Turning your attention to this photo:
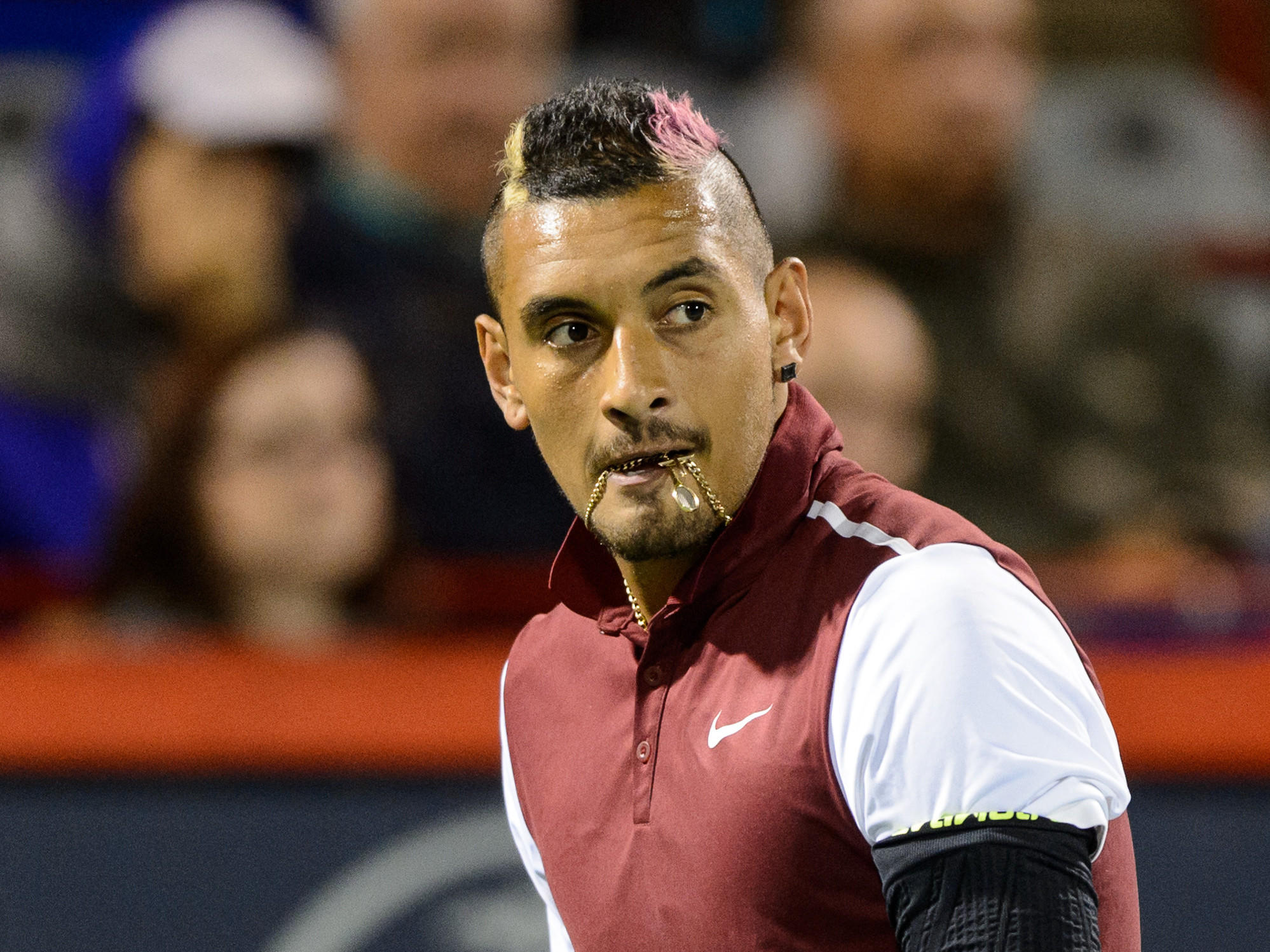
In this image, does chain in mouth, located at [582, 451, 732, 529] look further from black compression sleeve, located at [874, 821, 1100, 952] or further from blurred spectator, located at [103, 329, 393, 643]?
blurred spectator, located at [103, 329, 393, 643]

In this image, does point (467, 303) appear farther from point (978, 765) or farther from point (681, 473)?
point (978, 765)

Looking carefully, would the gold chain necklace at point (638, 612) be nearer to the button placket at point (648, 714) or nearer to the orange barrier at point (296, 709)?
the button placket at point (648, 714)

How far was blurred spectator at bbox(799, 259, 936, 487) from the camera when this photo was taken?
2.80 m

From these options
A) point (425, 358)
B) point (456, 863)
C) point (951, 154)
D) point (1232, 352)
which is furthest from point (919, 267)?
point (456, 863)

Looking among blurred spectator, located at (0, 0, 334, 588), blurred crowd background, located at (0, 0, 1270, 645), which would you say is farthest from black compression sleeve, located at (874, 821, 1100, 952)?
blurred spectator, located at (0, 0, 334, 588)

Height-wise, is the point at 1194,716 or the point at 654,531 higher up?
the point at 654,531

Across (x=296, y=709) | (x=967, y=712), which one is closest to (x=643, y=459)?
(x=967, y=712)

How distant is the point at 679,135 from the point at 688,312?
0.14m

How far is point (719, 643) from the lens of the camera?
1.27 m

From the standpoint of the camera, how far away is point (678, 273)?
120cm

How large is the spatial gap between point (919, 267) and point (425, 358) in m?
1.03

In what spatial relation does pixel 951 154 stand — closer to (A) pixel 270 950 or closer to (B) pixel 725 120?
(B) pixel 725 120

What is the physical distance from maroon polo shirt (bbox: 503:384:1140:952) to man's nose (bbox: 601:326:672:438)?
131mm

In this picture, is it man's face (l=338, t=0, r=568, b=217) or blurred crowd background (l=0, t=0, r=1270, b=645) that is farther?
man's face (l=338, t=0, r=568, b=217)
